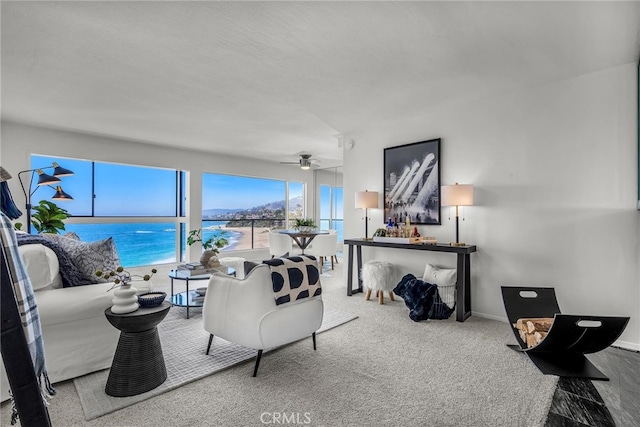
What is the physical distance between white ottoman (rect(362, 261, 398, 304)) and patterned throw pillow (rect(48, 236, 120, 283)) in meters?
2.73

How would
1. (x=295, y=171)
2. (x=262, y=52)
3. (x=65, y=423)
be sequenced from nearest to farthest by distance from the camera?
(x=65, y=423) → (x=262, y=52) → (x=295, y=171)

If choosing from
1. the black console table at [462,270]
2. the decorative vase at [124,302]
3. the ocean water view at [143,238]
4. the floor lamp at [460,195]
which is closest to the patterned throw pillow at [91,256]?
the decorative vase at [124,302]

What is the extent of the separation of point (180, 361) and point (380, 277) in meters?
2.43

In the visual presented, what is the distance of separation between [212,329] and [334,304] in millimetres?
1888

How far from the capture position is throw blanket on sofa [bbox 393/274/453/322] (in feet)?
11.4

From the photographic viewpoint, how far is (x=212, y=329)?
2504mm

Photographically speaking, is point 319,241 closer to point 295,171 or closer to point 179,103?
point 295,171

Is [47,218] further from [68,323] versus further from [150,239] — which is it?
[150,239]


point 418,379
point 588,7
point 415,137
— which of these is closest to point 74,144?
point 415,137

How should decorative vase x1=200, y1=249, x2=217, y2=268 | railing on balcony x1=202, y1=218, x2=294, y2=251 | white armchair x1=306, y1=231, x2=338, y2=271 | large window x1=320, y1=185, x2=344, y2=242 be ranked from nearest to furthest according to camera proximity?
decorative vase x1=200, y1=249, x2=217, y2=268
white armchair x1=306, y1=231, x2=338, y2=271
railing on balcony x1=202, y1=218, x2=294, y2=251
large window x1=320, y1=185, x2=344, y2=242

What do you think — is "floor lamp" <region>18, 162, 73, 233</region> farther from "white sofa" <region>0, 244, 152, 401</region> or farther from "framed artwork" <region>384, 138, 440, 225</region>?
"framed artwork" <region>384, 138, 440, 225</region>

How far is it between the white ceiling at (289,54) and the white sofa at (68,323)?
5.31 feet


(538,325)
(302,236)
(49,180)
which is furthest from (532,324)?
(49,180)

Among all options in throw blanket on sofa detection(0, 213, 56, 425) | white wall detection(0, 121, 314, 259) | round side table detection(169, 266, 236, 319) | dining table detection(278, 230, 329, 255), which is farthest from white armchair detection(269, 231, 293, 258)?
throw blanket on sofa detection(0, 213, 56, 425)
